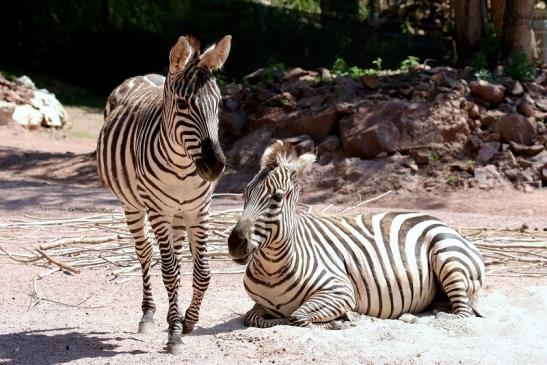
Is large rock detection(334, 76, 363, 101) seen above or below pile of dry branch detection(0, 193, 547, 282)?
above

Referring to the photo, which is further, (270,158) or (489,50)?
(489,50)

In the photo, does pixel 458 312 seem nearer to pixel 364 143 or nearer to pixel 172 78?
pixel 172 78

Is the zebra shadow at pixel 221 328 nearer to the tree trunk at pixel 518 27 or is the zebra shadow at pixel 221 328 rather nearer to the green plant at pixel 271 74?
the green plant at pixel 271 74

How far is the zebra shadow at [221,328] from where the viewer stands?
19.7 ft

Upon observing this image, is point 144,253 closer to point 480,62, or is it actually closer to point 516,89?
point 516,89

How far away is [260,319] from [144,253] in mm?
957

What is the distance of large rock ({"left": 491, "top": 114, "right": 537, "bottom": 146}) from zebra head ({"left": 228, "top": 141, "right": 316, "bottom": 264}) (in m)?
8.20

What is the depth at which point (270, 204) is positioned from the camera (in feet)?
19.2

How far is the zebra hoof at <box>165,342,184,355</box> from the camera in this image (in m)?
5.32

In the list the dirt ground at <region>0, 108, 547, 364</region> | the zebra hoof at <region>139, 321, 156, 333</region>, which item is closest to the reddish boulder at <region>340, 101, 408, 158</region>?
the dirt ground at <region>0, 108, 547, 364</region>

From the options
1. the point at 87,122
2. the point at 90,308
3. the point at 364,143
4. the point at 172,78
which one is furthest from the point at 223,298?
the point at 87,122

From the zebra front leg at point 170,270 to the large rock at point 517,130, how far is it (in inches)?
349

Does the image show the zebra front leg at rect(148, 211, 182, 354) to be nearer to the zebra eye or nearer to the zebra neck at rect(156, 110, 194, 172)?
the zebra neck at rect(156, 110, 194, 172)

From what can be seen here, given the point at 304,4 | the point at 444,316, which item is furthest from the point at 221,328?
the point at 304,4
